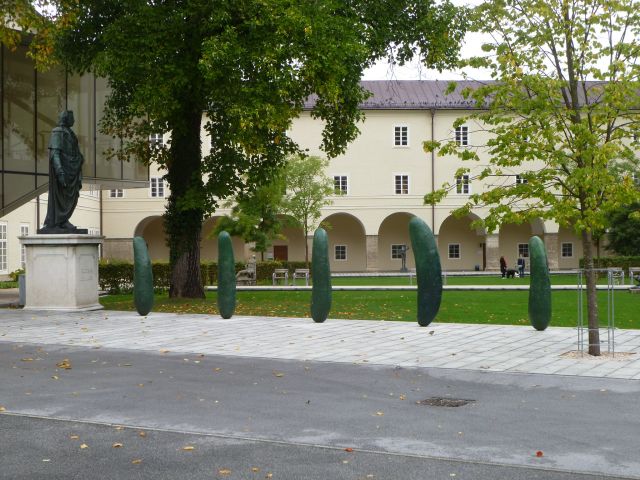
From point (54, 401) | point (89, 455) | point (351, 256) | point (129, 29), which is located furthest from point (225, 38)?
point (351, 256)

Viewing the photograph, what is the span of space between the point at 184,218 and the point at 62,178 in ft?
11.5

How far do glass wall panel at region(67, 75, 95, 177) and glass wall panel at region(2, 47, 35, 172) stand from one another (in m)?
1.78

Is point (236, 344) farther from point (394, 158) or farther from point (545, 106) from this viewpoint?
point (394, 158)

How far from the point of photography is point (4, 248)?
35.5 m

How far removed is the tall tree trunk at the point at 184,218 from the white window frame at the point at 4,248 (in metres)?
16.5

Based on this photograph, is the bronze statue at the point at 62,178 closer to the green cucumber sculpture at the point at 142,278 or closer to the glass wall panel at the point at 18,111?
the green cucumber sculpture at the point at 142,278

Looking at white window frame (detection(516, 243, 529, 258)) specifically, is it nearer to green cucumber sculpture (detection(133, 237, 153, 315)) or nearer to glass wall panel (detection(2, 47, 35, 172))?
glass wall panel (detection(2, 47, 35, 172))

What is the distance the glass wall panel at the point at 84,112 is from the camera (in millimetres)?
29531

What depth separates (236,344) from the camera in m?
12.6

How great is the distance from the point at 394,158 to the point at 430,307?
119 ft

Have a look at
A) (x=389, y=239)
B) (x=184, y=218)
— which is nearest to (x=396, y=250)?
(x=389, y=239)

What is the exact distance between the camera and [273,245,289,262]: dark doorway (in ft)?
177

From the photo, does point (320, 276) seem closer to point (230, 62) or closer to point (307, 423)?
point (230, 62)

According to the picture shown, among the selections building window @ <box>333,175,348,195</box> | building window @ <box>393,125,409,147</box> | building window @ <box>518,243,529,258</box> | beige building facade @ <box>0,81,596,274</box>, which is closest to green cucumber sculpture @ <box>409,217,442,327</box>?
beige building facade @ <box>0,81,596,274</box>
